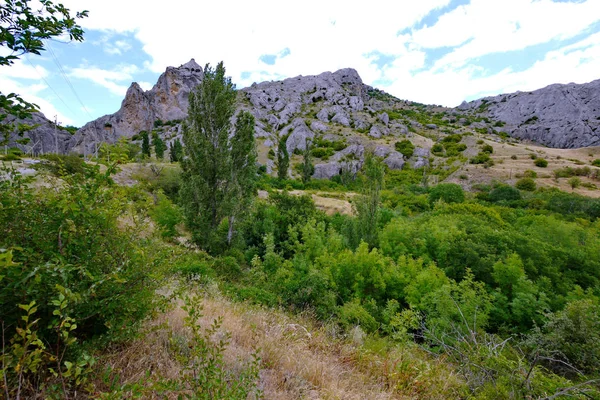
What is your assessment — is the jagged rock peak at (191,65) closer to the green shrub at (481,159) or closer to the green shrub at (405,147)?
the green shrub at (405,147)

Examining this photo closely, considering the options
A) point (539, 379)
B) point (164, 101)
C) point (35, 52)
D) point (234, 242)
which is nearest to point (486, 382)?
point (539, 379)

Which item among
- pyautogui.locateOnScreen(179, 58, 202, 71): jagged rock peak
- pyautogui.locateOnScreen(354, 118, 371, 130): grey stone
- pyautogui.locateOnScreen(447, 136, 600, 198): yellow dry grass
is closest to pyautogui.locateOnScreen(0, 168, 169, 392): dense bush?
→ pyautogui.locateOnScreen(447, 136, 600, 198): yellow dry grass

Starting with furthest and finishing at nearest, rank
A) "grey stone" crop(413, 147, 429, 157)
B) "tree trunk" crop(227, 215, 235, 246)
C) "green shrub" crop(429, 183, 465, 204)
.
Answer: "grey stone" crop(413, 147, 429, 157)
"green shrub" crop(429, 183, 465, 204)
"tree trunk" crop(227, 215, 235, 246)

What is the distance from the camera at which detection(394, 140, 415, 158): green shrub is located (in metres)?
45.0

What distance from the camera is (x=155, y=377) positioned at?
205 centimetres

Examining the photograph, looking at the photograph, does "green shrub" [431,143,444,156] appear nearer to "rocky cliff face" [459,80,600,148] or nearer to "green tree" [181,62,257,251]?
"rocky cliff face" [459,80,600,148]

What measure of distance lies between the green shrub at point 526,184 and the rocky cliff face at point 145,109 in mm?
73450

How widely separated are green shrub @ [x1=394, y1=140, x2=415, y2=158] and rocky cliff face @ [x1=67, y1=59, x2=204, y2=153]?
5694 cm

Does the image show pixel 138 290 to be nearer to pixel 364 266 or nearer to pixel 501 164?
→ pixel 364 266

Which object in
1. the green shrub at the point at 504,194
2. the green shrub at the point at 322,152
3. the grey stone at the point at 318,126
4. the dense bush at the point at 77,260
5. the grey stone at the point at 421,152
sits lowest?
the green shrub at the point at 504,194

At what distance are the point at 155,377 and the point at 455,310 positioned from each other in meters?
5.39

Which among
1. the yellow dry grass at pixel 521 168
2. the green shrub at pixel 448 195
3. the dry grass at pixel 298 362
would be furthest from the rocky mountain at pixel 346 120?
the dry grass at pixel 298 362

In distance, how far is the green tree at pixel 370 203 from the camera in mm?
10000

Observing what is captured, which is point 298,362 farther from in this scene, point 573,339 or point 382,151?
point 382,151
